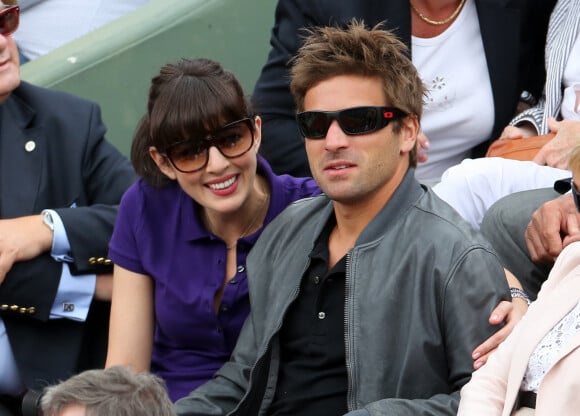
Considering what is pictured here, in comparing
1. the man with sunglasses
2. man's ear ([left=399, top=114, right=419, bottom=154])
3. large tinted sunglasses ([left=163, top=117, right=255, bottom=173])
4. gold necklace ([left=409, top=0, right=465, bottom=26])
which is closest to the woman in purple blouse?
large tinted sunglasses ([left=163, top=117, right=255, bottom=173])

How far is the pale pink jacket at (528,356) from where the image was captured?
2662 mm

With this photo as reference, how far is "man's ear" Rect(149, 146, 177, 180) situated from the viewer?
3.61 metres

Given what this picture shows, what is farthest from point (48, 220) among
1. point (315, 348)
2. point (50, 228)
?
point (315, 348)

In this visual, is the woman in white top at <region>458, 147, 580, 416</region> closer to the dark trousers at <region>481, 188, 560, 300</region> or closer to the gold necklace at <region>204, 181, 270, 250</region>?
the dark trousers at <region>481, 188, 560, 300</region>

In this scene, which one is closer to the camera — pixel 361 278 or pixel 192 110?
pixel 361 278

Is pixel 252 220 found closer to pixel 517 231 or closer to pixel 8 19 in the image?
pixel 517 231

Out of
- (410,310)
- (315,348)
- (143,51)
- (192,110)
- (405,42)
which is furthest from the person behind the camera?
(143,51)

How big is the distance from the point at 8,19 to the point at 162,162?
0.79 metres

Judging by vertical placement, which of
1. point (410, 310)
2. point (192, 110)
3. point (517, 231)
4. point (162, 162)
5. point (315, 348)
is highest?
point (192, 110)

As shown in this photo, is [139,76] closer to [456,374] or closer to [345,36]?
[345,36]

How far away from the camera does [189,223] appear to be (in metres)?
3.71

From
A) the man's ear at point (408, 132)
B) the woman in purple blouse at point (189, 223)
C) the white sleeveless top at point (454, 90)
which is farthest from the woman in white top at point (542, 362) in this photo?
the white sleeveless top at point (454, 90)

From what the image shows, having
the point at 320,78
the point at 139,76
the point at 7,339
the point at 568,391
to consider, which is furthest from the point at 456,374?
the point at 139,76

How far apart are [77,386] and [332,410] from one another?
84 cm
